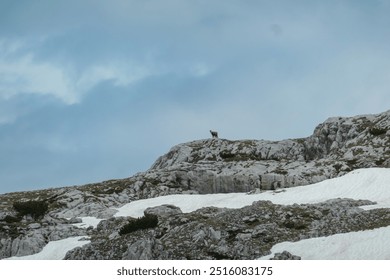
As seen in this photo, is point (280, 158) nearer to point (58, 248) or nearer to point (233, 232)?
point (233, 232)

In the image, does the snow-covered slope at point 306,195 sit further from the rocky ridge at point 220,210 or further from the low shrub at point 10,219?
the low shrub at point 10,219

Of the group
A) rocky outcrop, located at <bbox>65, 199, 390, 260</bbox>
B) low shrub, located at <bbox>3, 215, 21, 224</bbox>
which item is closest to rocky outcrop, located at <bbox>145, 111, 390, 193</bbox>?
rocky outcrop, located at <bbox>65, 199, 390, 260</bbox>

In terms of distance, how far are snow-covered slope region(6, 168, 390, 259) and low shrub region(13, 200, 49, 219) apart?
788cm

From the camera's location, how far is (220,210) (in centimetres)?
4400

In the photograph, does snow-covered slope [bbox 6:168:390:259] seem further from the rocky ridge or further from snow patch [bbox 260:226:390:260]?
the rocky ridge

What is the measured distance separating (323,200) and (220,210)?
8722 millimetres

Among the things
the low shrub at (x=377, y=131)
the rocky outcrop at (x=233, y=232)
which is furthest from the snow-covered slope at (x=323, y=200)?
the low shrub at (x=377, y=131)

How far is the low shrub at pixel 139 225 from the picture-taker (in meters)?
37.9

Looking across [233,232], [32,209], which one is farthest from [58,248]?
[32,209]

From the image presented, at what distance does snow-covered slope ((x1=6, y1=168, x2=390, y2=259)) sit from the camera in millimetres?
30203

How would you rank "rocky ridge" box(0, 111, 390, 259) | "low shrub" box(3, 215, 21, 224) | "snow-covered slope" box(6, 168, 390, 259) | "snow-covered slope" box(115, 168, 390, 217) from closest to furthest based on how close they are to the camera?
"snow-covered slope" box(6, 168, 390, 259) → "rocky ridge" box(0, 111, 390, 259) → "snow-covered slope" box(115, 168, 390, 217) → "low shrub" box(3, 215, 21, 224)
